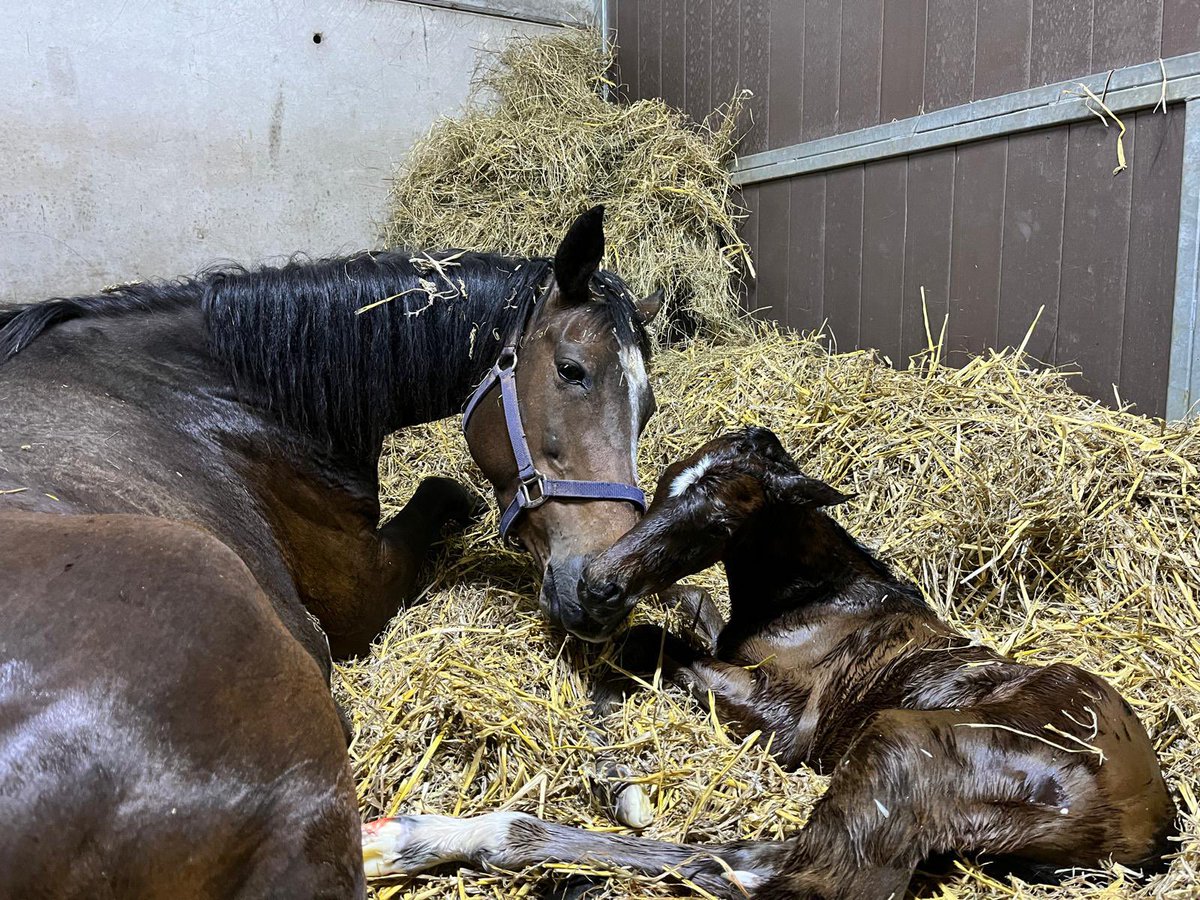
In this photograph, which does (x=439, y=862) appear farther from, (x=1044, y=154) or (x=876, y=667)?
(x=1044, y=154)

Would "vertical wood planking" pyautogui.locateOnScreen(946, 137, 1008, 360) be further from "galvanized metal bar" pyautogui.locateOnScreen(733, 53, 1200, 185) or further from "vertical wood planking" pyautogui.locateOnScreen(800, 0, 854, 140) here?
"vertical wood planking" pyautogui.locateOnScreen(800, 0, 854, 140)

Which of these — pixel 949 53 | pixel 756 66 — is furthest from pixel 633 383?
pixel 756 66

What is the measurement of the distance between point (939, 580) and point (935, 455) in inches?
18.7

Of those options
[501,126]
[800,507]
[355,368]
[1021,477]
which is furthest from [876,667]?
[501,126]

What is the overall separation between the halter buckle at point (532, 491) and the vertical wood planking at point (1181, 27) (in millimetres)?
2598

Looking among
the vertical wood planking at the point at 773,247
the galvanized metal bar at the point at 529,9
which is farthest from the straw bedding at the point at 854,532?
the galvanized metal bar at the point at 529,9

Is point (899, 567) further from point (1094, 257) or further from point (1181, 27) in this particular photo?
point (1181, 27)

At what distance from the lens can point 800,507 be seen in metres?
2.38

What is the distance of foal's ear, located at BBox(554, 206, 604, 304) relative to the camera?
7.02 feet

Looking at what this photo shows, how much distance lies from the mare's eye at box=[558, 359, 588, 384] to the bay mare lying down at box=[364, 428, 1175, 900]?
398 mm

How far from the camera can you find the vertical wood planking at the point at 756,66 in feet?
14.3

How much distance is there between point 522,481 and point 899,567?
1.43 m

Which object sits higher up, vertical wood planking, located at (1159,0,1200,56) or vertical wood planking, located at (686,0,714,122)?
vertical wood planking, located at (686,0,714,122)

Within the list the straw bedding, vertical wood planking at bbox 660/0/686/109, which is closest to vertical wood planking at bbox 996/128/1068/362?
the straw bedding
